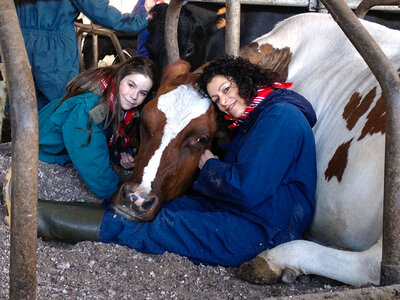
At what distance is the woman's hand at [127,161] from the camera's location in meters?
3.53

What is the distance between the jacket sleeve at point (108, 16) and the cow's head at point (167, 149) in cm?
145

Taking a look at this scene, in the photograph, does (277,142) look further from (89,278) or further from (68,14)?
(68,14)

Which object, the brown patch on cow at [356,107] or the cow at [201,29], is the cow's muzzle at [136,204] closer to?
the brown patch on cow at [356,107]

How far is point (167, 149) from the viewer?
2721 millimetres

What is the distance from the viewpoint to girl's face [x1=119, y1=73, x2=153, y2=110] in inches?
126

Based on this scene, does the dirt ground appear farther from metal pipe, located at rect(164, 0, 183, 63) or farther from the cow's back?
metal pipe, located at rect(164, 0, 183, 63)

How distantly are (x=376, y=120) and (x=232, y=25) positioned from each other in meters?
1.01

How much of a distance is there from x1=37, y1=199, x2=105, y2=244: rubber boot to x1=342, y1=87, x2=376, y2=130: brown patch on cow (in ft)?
3.97

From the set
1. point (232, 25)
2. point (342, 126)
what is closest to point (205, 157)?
point (342, 126)

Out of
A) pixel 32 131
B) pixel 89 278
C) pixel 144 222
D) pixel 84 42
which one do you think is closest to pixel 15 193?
pixel 32 131

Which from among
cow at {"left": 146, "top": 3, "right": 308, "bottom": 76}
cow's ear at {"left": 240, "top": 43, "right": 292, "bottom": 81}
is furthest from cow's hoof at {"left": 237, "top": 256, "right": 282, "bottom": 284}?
cow at {"left": 146, "top": 3, "right": 308, "bottom": 76}

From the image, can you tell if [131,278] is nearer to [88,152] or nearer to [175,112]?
[175,112]

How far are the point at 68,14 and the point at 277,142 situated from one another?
2429 millimetres

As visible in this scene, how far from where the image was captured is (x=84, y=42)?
7660 millimetres
